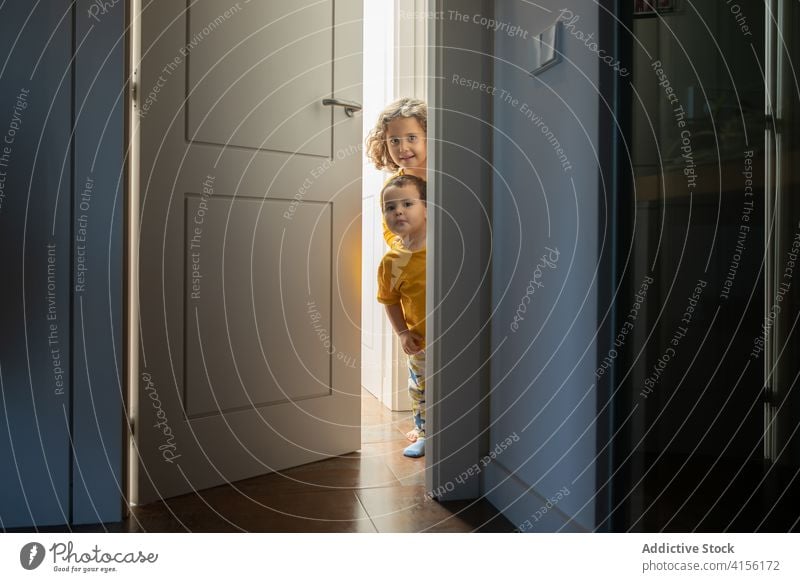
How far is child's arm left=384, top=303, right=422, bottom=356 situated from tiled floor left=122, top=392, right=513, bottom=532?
1.03 feet

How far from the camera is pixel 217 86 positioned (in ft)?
5.15

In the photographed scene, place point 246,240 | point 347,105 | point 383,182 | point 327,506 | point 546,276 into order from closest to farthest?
point 546,276 < point 327,506 < point 246,240 < point 347,105 < point 383,182

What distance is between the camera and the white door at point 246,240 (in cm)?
148

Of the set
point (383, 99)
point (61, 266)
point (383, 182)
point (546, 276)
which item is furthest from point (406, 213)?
point (61, 266)

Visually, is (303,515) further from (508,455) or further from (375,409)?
(375,409)

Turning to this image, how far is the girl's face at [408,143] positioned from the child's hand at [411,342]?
1.41 ft

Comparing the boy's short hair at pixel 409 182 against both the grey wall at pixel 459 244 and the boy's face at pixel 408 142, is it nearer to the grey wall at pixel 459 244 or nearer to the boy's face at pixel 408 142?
the boy's face at pixel 408 142

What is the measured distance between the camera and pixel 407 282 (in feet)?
6.42

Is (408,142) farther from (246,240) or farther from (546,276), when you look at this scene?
(546,276)

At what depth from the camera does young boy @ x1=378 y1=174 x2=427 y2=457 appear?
76.6 inches

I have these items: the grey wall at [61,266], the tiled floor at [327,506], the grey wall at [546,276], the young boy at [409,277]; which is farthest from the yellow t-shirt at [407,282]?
the grey wall at [61,266]

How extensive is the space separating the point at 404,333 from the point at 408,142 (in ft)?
1.73
